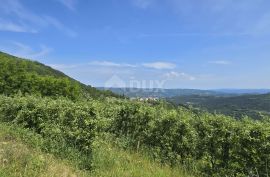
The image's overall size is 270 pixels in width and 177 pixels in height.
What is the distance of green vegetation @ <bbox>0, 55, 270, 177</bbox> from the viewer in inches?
257

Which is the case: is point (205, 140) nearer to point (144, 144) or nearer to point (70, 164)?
point (144, 144)

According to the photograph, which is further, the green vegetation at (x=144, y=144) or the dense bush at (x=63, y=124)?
the dense bush at (x=63, y=124)

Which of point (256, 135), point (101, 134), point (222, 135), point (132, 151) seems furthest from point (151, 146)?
point (256, 135)

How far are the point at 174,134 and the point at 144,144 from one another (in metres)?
1.13

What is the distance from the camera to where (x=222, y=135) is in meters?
7.04

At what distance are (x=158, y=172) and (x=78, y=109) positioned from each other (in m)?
2.46

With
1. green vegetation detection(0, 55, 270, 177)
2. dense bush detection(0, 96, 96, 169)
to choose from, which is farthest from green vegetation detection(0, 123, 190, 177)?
dense bush detection(0, 96, 96, 169)

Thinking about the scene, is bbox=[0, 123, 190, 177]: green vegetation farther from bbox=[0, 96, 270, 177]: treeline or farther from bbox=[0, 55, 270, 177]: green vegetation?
bbox=[0, 96, 270, 177]: treeline

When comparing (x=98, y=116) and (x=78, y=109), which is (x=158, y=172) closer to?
(x=98, y=116)

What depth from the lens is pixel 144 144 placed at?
8812mm

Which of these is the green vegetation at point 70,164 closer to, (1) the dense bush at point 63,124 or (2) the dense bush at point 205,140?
(1) the dense bush at point 63,124

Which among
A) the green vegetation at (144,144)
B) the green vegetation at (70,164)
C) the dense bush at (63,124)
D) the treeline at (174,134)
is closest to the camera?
the green vegetation at (70,164)

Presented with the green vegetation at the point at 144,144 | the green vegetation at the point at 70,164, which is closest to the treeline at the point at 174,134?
the green vegetation at the point at 144,144

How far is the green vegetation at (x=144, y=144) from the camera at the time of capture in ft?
21.4
